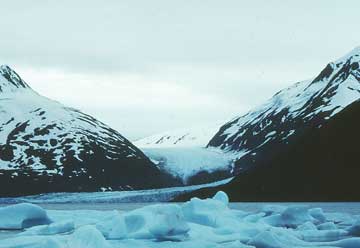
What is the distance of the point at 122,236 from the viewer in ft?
93.1

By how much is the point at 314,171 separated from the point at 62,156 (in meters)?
79.1

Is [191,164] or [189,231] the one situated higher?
[191,164]

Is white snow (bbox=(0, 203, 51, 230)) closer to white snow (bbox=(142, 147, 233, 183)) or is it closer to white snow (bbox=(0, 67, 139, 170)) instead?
white snow (bbox=(0, 67, 139, 170))

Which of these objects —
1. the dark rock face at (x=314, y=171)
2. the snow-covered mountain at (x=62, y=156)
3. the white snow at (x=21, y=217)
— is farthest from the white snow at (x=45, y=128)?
the white snow at (x=21, y=217)

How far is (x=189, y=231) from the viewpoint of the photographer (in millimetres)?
30203

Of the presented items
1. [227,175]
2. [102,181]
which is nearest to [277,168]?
[102,181]

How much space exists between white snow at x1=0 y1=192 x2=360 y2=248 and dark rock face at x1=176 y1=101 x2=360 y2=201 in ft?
205

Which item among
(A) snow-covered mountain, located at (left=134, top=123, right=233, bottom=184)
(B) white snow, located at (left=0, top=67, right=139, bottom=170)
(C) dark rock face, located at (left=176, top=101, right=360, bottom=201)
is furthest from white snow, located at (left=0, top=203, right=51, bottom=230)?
(A) snow-covered mountain, located at (left=134, top=123, right=233, bottom=184)

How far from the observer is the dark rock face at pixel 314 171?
10062cm

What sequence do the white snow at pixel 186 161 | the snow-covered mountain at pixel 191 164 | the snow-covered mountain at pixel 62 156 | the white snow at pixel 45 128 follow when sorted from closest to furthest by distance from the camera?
the snow-covered mountain at pixel 62 156, the white snow at pixel 45 128, the snow-covered mountain at pixel 191 164, the white snow at pixel 186 161

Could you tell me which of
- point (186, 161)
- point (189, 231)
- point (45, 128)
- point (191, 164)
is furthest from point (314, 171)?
point (45, 128)

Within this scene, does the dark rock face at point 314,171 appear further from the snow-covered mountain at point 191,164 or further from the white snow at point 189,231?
the white snow at point 189,231

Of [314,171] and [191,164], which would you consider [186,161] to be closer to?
[191,164]

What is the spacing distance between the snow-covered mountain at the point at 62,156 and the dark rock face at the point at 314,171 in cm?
4842
